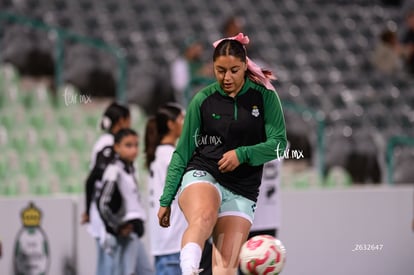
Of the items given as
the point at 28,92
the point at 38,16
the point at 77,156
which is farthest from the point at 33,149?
the point at 38,16

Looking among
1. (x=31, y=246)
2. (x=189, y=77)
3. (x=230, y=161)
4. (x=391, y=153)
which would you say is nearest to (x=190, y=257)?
(x=230, y=161)

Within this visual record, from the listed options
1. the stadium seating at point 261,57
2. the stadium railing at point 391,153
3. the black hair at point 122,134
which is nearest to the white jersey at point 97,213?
the black hair at point 122,134

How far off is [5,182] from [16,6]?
4.32 m

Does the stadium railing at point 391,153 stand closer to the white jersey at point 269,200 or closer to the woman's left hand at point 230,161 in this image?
the white jersey at point 269,200

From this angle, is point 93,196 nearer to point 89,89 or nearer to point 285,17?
point 89,89

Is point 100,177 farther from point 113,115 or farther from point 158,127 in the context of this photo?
point 158,127

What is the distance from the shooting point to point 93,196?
8.13 m

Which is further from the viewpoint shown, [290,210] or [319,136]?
[319,136]

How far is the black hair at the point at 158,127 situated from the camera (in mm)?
7438

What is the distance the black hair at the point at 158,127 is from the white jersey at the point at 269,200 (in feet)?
3.16

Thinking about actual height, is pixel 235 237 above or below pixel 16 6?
below

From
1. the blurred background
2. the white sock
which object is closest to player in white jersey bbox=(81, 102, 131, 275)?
the blurred background

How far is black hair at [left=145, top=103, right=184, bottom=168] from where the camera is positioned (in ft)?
24.4

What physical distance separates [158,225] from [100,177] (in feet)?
2.64
